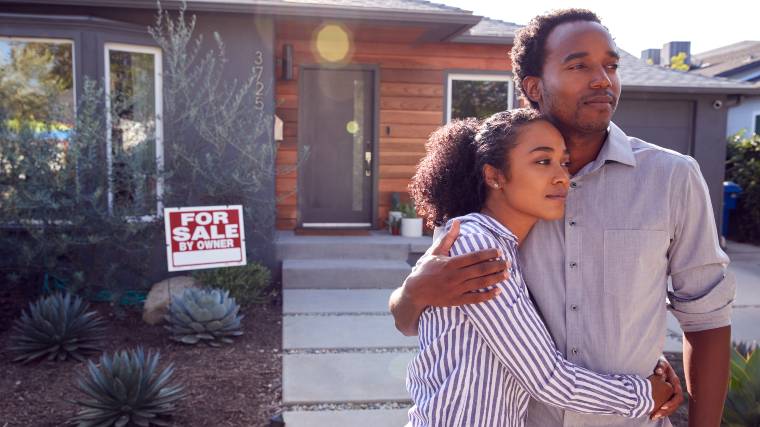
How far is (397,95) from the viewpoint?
935 centimetres

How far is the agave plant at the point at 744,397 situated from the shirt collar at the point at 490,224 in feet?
7.11

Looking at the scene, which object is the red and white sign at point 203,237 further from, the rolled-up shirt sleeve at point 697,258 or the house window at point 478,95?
the house window at point 478,95

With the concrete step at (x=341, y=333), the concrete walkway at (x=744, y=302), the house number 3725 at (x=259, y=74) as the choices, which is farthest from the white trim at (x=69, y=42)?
the concrete walkway at (x=744, y=302)

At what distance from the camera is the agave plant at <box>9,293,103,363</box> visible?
514 cm

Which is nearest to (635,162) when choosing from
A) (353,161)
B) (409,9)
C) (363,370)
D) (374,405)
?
(374,405)

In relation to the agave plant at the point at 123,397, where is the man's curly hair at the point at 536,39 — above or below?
above

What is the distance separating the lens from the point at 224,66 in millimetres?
7715

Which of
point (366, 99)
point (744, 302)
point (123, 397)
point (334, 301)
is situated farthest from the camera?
point (366, 99)

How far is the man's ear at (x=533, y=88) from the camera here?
71.0 inches

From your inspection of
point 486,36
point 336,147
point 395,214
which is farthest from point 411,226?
point 486,36

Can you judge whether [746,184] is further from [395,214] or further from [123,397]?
[123,397]

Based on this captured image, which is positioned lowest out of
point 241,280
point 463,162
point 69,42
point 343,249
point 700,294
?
point 241,280

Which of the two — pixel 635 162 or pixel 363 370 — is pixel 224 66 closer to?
pixel 363 370

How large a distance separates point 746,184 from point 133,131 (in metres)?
10.3
